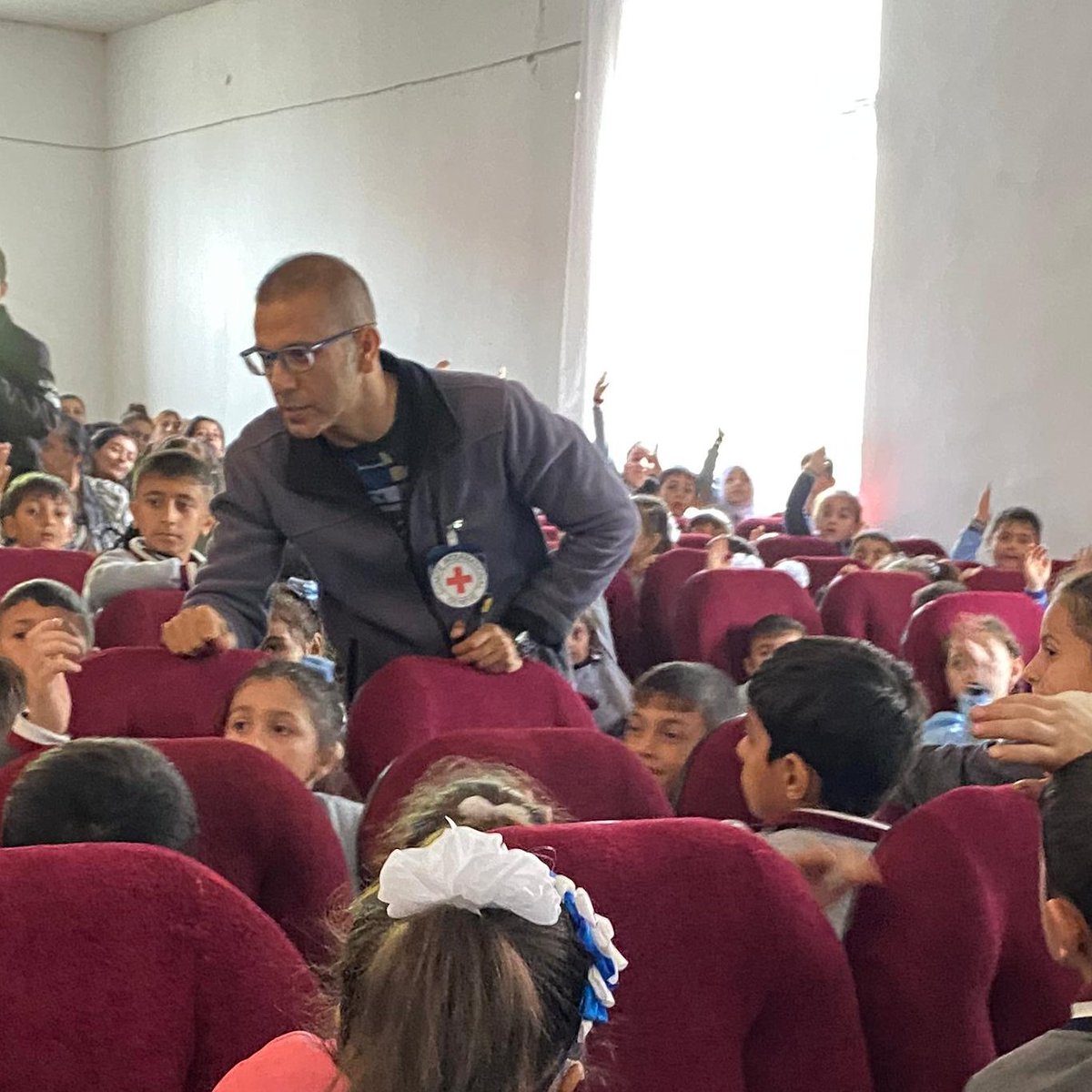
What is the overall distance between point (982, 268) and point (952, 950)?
6.54 m

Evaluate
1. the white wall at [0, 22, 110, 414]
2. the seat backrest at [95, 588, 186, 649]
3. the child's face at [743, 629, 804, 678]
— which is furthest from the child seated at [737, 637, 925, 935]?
the white wall at [0, 22, 110, 414]

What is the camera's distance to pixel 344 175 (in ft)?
38.9

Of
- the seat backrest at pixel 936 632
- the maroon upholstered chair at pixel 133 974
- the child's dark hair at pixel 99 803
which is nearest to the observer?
the maroon upholstered chair at pixel 133 974

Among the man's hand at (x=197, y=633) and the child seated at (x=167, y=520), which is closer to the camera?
the man's hand at (x=197, y=633)

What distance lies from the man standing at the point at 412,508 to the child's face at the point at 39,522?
2304mm

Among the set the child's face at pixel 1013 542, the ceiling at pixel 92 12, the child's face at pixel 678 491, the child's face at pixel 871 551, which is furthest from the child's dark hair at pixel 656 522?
the ceiling at pixel 92 12

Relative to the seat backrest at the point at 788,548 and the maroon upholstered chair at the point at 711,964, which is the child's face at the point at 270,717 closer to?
the maroon upholstered chair at the point at 711,964

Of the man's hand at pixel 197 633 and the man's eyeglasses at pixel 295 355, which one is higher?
the man's eyeglasses at pixel 295 355

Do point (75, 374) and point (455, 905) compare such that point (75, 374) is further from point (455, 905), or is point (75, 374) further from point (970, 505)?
point (455, 905)

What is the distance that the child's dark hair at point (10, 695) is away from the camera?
96.3 inches

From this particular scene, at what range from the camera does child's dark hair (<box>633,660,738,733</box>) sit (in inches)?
127

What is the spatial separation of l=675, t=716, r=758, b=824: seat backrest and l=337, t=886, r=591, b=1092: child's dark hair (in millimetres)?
1251

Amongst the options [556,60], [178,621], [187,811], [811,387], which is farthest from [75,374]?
[187,811]

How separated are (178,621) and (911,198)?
621 cm
